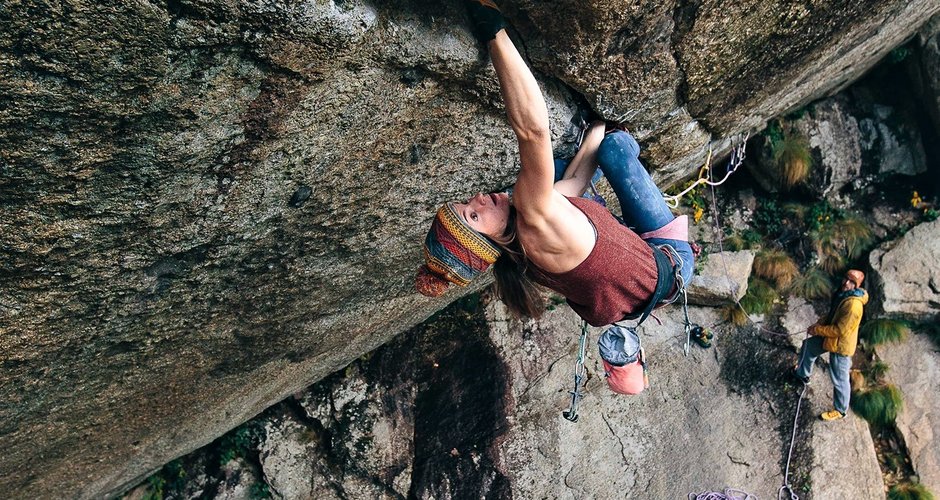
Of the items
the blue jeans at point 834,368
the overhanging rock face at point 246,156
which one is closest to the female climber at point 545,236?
the overhanging rock face at point 246,156

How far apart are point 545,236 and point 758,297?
15.7 ft

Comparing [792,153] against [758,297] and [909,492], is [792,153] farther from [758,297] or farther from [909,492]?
[909,492]

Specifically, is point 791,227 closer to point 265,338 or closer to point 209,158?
point 265,338

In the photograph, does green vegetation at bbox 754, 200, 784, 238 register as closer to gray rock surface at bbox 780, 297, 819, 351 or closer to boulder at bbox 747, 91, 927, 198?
boulder at bbox 747, 91, 927, 198

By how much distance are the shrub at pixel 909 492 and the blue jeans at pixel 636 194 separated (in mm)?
4334

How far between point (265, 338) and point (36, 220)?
2.13 m

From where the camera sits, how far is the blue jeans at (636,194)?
3.85 meters

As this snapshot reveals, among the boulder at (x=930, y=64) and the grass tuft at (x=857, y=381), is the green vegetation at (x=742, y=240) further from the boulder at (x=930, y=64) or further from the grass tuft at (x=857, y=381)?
the boulder at (x=930, y=64)

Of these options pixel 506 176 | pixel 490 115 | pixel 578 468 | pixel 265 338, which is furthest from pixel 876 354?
pixel 265 338

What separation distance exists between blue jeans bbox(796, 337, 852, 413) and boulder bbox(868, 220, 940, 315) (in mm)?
991

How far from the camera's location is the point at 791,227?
7.53m

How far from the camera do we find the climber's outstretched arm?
2.82 metres

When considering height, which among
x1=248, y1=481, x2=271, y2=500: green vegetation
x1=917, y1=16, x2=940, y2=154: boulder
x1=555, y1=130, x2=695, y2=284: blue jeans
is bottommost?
x1=917, y1=16, x2=940, y2=154: boulder

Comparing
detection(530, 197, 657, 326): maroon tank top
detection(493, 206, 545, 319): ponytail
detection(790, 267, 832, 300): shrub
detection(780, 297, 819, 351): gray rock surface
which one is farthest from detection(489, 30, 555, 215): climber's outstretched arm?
detection(790, 267, 832, 300): shrub
